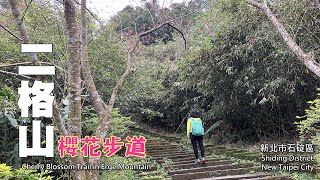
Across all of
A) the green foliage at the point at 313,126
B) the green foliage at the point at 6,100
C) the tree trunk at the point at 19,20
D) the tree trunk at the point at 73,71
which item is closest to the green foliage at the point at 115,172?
the tree trunk at the point at 73,71

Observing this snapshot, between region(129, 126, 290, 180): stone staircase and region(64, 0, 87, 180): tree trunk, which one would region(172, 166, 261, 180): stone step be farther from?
region(64, 0, 87, 180): tree trunk

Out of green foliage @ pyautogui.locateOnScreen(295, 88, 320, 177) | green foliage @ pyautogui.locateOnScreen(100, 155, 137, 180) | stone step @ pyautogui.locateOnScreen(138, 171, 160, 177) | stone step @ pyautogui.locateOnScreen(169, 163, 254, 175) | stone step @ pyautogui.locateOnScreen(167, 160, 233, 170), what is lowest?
stone step @ pyautogui.locateOnScreen(138, 171, 160, 177)

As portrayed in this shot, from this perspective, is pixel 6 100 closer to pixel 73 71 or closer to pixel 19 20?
pixel 19 20

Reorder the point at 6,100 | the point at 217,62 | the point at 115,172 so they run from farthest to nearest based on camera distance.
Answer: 1. the point at 217,62
2. the point at 6,100
3. the point at 115,172

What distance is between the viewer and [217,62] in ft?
26.2

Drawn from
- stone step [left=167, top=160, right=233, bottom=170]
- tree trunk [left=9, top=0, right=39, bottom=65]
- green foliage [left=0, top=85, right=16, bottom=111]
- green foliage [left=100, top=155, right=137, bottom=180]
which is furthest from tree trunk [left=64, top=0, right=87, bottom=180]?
stone step [left=167, top=160, right=233, bottom=170]

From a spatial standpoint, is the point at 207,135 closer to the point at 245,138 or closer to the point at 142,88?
the point at 245,138

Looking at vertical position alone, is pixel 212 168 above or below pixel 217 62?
below

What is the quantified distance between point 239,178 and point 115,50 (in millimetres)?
5497

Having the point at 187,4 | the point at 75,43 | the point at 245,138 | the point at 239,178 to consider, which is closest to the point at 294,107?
the point at 245,138

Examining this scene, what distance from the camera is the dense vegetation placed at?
5.59 m

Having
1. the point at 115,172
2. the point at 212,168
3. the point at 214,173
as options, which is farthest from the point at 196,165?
the point at 115,172

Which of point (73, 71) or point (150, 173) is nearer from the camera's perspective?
point (73, 71)

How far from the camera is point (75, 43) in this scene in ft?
11.2
